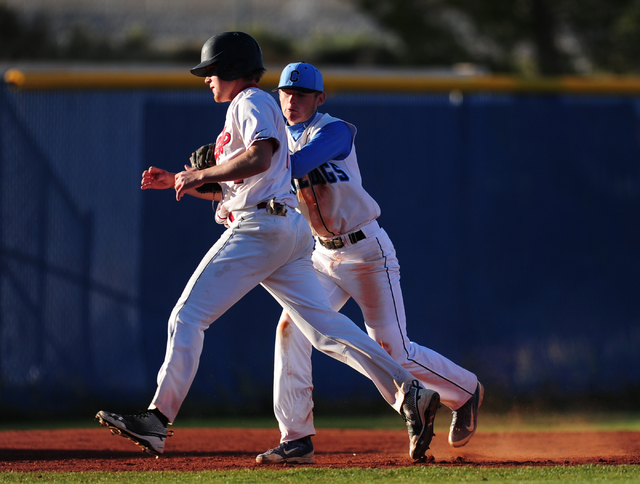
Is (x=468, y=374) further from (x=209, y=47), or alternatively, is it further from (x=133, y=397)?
(x=133, y=397)

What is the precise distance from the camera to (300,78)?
12.9 ft

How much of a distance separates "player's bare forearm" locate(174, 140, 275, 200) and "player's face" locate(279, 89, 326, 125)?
67cm

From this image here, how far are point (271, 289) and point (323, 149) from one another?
0.73m

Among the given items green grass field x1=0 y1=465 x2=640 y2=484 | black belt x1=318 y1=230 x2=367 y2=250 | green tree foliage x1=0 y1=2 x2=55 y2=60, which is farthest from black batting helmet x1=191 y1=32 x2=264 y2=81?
green tree foliage x1=0 y1=2 x2=55 y2=60

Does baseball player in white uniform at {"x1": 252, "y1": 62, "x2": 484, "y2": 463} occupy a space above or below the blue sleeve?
below

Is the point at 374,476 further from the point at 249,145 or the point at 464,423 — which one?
the point at 249,145

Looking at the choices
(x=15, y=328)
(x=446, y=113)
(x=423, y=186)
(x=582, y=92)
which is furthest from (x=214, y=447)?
(x=582, y=92)

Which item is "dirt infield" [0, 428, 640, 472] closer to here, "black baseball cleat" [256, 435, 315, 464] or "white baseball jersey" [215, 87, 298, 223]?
"black baseball cleat" [256, 435, 315, 464]

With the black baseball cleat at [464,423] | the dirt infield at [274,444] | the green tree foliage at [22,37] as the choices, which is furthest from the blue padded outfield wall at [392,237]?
the green tree foliage at [22,37]

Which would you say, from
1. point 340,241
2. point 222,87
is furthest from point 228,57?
point 340,241

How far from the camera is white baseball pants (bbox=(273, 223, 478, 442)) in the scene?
3.94 metres

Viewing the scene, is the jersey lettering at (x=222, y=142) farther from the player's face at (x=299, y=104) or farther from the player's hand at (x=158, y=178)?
the player's face at (x=299, y=104)

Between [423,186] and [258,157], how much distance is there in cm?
352

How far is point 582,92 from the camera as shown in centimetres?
685
